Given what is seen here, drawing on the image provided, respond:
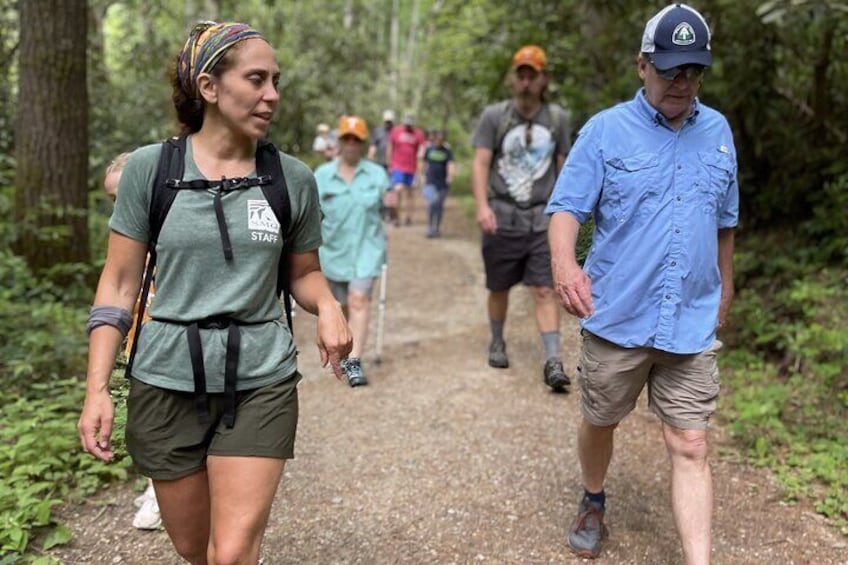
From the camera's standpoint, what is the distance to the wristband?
2.37m

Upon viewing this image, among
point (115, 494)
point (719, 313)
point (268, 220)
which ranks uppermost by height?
point (268, 220)

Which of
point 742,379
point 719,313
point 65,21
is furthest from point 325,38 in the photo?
point 719,313

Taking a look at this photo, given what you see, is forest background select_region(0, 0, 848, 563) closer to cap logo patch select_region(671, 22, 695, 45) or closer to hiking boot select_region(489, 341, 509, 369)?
hiking boot select_region(489, 341, 509, 369)

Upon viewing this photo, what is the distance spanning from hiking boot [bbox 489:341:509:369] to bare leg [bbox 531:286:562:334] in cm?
76

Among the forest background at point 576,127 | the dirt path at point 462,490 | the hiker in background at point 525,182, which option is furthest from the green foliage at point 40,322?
the hiker in background at point 525,182

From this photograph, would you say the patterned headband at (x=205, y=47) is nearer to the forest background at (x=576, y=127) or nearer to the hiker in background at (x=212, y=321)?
the hiker in background at (x=212, y=321)

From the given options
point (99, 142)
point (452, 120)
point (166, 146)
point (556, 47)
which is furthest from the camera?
point (452, 120)

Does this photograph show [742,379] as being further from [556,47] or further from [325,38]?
[325,38]

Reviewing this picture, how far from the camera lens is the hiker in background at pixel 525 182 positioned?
5852 millimetres

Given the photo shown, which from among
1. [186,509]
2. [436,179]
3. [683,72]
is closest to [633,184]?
[683,72]

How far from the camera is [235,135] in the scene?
2486mm

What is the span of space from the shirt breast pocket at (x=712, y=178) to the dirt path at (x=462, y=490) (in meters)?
1.61

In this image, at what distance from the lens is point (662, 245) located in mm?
3029

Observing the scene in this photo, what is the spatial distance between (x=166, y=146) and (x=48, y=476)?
252 centimetres
